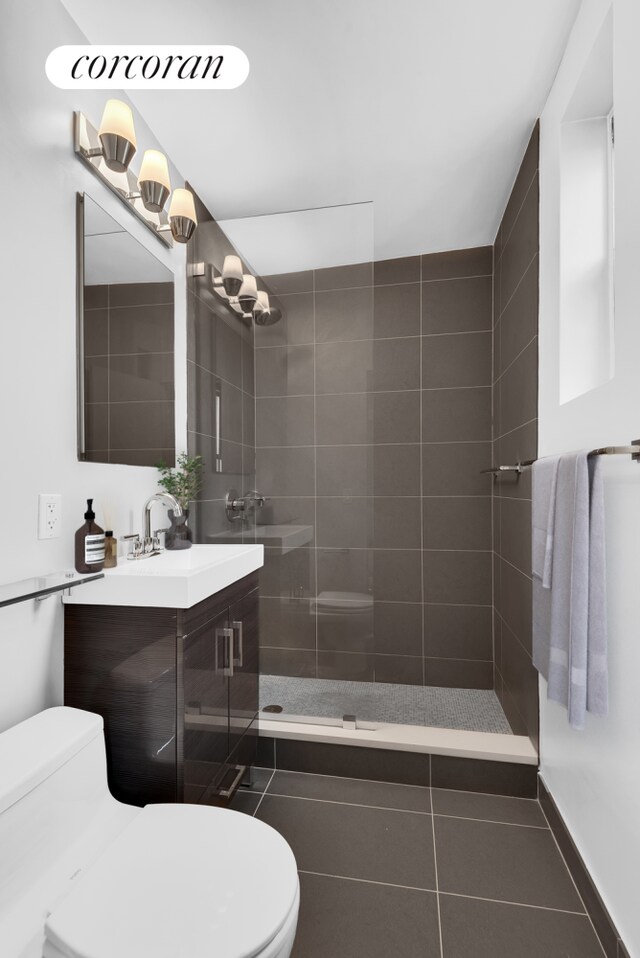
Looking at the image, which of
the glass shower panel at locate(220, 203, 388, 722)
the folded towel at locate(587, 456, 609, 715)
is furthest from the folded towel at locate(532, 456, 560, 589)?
the glass shower panel at locate(220, 203, 388, 722)

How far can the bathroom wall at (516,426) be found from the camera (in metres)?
1.99

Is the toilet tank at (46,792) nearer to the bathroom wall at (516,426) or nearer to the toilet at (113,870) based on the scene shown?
the toilet at (113,870)

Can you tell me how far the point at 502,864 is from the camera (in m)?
1.58

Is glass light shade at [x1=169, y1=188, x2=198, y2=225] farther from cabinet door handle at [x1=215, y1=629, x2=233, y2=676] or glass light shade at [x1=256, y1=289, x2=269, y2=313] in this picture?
cabinet door handle at [x1=215, y1=629, x2=233, y2=676]

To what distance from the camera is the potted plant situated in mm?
1937

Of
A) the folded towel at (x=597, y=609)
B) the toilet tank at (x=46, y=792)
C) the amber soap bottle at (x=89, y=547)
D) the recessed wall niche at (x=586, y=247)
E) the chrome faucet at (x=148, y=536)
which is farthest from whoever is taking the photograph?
the chrome faucet at (x=148, y=536)

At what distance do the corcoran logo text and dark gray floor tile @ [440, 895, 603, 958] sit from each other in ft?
8.10

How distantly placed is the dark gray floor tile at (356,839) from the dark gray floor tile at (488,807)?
0.12 meters

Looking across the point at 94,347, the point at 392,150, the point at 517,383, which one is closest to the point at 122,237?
the point at 94,347

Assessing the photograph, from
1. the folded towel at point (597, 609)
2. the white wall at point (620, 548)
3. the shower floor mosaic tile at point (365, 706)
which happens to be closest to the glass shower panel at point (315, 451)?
the shower floor mosaic tile at point (365, 706)

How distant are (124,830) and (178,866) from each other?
198 millimetres

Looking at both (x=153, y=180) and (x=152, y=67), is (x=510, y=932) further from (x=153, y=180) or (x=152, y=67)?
(x=152, y=67)

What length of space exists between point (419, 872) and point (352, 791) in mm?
444

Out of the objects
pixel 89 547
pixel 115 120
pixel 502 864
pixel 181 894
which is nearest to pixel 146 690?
pixel 89 547
